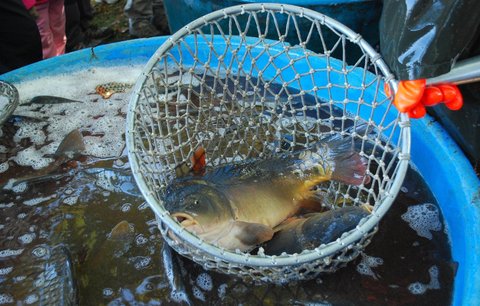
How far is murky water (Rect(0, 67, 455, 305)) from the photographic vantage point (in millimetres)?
2082

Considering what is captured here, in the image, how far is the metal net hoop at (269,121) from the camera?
1773 mm

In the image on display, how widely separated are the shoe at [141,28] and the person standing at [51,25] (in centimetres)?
55

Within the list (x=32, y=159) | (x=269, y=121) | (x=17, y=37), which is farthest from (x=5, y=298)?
(x=17, y=37)

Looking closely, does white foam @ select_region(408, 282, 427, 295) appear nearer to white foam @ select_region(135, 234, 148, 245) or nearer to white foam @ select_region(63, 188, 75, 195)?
white foam @ select_region(135, 234, 148, 245)

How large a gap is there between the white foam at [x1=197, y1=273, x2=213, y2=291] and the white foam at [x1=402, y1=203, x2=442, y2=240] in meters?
0.91

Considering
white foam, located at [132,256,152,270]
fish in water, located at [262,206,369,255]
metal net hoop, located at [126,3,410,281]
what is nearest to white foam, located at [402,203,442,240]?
metal net hoop, located at [126,3,410,281]

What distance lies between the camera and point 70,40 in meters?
4.43

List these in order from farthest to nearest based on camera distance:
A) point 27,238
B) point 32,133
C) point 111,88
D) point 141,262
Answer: point 111,88 < point 32,133 < point 27,238 < point 141,262

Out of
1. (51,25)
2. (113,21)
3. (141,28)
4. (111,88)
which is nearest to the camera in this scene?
(111,88)

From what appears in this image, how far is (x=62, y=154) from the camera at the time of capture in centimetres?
282

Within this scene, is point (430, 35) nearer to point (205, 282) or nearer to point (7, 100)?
point (205, 282)

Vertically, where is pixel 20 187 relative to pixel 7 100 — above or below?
below

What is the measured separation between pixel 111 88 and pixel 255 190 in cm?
143

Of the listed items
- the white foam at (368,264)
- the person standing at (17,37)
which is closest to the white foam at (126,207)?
the white foam at (368,264)
